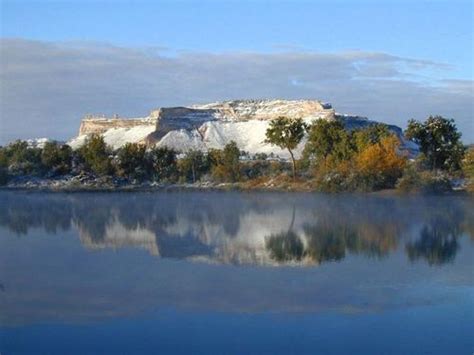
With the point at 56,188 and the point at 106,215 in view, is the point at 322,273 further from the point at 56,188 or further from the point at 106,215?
the point at 56,188

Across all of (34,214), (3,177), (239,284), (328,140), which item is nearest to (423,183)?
(328,140)

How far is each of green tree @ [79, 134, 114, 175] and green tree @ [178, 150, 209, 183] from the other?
434 centimetres

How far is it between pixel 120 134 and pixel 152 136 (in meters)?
6.94

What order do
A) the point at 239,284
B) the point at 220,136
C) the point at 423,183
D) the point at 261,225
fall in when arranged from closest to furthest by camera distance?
the point at 239,284, the point at 261,225, the point at 423,183, the point at 220,136

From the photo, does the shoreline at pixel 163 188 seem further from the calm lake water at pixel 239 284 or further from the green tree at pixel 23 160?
the calm lake water at pixel 239 284

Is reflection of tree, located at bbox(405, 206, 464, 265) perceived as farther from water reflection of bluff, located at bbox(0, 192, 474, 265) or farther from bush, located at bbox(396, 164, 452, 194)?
bush, located at bbox(396, 164, 452, 194)

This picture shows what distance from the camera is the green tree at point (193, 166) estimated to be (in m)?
44.4

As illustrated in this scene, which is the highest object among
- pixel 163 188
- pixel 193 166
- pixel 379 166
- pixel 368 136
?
pixel 368 136

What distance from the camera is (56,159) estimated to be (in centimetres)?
4512

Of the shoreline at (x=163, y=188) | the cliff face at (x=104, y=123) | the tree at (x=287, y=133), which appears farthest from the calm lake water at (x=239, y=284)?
the cliff face at (x=104, y=123)

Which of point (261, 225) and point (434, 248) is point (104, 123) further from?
point (434, 248)

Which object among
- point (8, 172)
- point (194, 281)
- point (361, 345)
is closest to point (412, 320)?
point (361, 345)

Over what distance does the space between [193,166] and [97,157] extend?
230 inches

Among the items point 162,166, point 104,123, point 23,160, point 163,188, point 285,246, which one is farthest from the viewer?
point 104,123
